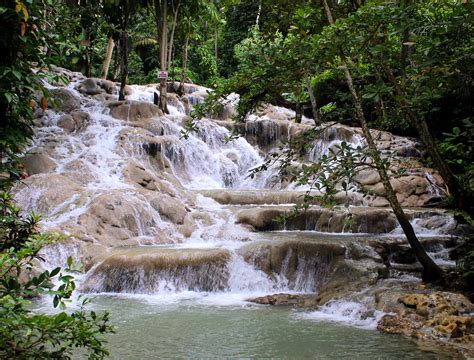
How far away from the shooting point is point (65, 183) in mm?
11094

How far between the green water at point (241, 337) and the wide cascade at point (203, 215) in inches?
26.6

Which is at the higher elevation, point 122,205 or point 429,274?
point 122,205

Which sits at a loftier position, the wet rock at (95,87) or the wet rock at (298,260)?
the wet rock at (95,87)

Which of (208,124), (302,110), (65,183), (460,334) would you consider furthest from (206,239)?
(302,110)

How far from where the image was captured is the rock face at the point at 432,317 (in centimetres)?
556

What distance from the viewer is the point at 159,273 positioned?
27.0ft

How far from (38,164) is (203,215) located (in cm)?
441

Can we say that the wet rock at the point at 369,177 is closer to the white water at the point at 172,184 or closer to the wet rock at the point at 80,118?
the white water at the point at 172,184

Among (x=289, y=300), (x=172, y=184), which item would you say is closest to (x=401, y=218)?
(x=289, y=300)

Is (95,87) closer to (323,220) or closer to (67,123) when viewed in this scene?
(67,123)

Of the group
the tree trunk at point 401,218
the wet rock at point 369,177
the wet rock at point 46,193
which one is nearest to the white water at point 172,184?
the wet rock at point 46,193

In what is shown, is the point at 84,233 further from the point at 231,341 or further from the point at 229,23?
the point at 229,23

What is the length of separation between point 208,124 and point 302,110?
6.35 metres

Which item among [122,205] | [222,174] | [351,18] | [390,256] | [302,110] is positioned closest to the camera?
Result: [351,18]
